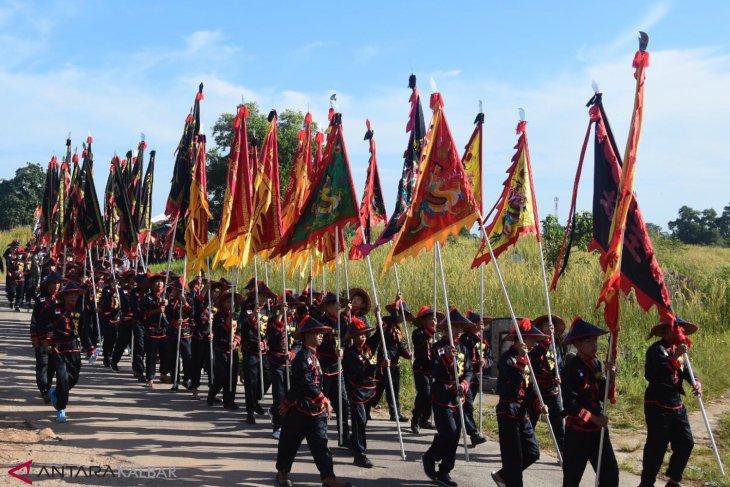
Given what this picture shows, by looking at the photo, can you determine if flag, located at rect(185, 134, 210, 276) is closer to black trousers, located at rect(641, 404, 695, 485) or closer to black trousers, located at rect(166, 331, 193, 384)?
black trousers, located at rect(166, 331, 193, 384)

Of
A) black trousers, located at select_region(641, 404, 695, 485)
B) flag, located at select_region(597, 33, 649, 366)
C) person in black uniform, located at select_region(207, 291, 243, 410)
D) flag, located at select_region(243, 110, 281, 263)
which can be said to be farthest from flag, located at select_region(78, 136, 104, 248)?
black trousers, located at select_region(641, 404, 695, 485)

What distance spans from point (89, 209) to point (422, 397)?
9035 millimetres

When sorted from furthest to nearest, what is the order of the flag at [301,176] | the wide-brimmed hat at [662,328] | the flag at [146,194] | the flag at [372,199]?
1. the flag at [146,194]
2. the flag at [301,176]
3. the flag at [372,199]
4. the wide-brimmed hat at [662,328]

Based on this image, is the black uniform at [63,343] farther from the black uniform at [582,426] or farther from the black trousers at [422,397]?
the black uniform at [582,426]

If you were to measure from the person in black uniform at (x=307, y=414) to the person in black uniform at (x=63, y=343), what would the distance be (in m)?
4.14

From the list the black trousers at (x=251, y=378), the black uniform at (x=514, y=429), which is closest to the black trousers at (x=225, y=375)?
the black trousers at (x=251, y=378)

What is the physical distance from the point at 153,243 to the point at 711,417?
2613 centimetres

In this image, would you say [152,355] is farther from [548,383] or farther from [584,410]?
[584,410]

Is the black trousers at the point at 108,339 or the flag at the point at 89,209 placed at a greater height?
the flag at the point at 89,209

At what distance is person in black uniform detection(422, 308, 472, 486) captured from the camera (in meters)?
7.88

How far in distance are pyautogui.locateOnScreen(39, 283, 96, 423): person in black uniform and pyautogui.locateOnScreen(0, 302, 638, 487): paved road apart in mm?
407

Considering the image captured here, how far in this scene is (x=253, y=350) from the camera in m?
11.2

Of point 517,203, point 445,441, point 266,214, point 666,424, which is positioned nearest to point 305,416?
point 445,441

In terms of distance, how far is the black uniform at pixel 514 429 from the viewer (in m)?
7.21
